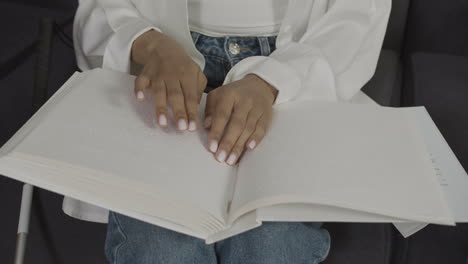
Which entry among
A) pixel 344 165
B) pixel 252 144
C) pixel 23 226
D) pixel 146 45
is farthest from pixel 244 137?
pixel 23 226

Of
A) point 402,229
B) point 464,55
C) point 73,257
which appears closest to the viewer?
point 402,229

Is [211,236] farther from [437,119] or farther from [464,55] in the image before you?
[464,55]

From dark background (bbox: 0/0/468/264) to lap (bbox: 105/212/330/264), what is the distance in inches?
5.5

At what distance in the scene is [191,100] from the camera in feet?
1.85

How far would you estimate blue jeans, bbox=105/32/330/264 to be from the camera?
59cm

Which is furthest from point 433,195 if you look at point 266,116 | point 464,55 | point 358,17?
point 464,55

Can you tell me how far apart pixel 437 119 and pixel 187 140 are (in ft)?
1.78

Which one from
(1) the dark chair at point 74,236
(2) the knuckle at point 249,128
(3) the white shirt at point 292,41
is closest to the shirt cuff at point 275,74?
(3) the white shirt at point 292,41

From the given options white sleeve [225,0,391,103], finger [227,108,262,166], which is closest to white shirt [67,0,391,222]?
white sleeve [225,0,391,103]

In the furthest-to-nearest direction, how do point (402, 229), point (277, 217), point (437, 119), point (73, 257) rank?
1. point (437, 119)
2. point (73, 257)
3. point (402, 229)
4. point (277, 217)

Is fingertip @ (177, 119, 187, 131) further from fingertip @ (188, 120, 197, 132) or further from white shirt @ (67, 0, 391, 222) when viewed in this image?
white shirt @ (67, 0, 391, 222)

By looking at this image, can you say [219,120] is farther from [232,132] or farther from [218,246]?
[218,246]

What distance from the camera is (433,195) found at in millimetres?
494

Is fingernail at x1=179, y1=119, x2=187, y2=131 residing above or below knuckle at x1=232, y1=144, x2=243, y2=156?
above
